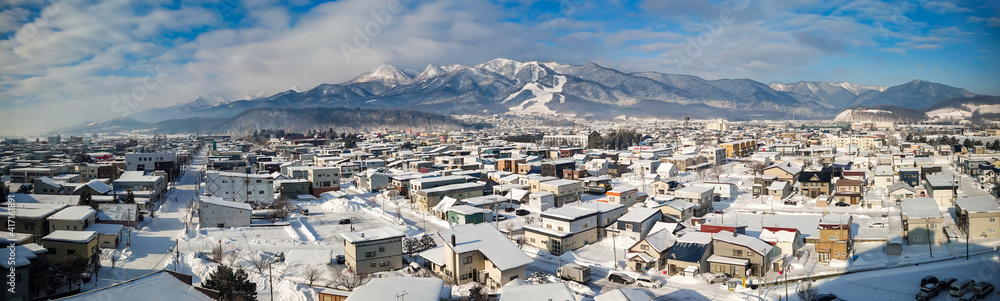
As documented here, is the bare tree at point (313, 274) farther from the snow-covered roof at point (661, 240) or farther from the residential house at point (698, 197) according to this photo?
the residential house at point (698, 197)

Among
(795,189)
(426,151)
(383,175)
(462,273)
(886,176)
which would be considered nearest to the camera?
(462,273)

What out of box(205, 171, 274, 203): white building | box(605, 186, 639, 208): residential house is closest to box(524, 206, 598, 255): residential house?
box(605, 186, 639, 208): residential house

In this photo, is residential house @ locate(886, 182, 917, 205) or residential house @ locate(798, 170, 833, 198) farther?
residential house @ locate(798, 170, 833, 198)

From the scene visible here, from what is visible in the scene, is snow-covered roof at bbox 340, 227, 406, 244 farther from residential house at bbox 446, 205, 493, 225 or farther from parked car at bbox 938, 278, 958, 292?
parked car at bbox 938, 278, 958, 292

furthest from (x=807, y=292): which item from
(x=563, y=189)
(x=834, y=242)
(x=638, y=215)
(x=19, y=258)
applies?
(x=19, y=258)

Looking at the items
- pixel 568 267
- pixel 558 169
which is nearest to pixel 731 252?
pixel 568 267

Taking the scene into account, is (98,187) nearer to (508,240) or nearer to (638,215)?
(508,240)

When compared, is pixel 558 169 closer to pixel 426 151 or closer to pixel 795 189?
pixel 795 189

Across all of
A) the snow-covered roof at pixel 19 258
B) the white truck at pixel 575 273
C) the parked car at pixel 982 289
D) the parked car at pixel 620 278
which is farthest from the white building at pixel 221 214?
the parked car at pixel 982 289
